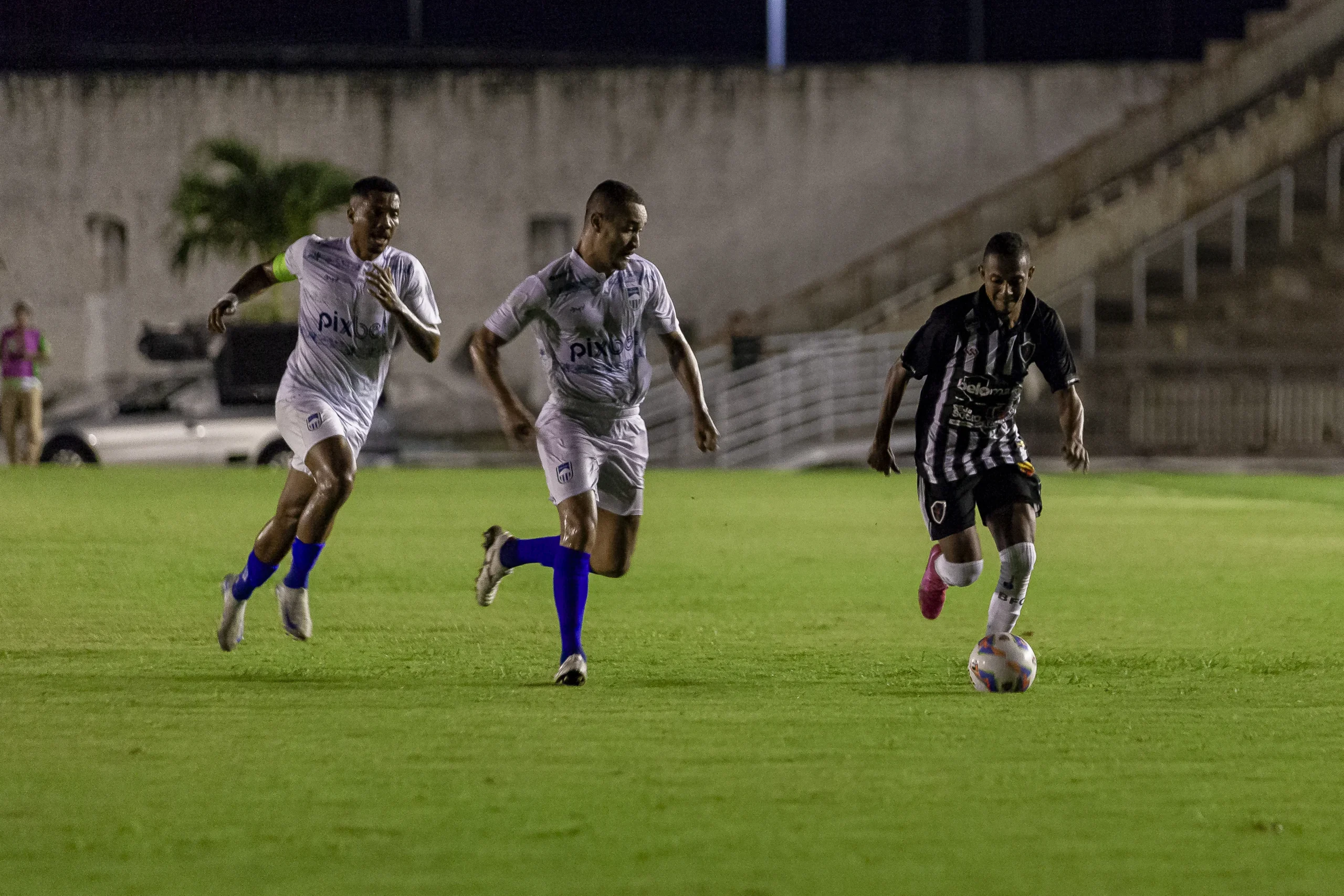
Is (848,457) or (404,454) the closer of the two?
(848,457)

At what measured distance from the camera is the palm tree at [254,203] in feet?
128

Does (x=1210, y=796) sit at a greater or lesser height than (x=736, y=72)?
lesser

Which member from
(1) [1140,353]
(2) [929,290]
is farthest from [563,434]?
(2) [929,290]

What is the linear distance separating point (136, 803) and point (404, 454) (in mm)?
28460

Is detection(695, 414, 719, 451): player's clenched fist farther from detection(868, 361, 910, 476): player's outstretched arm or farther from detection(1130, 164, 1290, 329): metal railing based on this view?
detection(1130, 164, 1290, 329): metal railing

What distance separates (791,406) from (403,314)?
72.8 feet

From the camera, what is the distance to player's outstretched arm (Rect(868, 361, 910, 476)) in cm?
859

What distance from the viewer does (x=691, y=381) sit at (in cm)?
894

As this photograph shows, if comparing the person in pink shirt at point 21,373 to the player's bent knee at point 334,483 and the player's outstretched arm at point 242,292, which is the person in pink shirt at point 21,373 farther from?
the player's bent knee at point 334,483

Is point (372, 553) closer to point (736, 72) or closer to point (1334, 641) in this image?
point (1334, 641)

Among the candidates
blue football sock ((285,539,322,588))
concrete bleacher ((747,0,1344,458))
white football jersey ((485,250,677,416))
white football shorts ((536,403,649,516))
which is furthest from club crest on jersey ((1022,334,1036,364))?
concrete bleacher ((747,0,1344,458))

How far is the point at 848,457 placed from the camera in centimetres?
2942

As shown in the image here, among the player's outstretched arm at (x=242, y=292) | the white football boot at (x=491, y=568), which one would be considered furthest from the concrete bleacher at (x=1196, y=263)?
the player's outstretched arm at (x=242, y=292)

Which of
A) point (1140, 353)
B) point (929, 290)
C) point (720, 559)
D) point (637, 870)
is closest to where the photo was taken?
point (637, 870)
